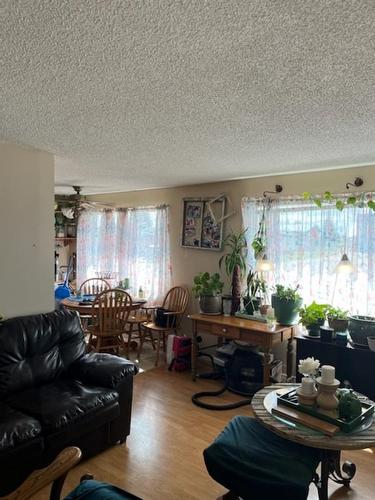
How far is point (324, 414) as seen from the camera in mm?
1939

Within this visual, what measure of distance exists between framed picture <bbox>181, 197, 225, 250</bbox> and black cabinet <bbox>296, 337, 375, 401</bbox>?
1703 millimetres

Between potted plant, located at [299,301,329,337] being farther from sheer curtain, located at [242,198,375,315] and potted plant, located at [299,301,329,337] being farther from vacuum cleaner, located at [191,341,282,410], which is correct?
vacuum cleaner, located at [191,341,282,410]

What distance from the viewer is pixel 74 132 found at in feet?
8.24

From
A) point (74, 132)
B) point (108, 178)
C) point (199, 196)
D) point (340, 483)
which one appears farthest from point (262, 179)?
point (340, 483)

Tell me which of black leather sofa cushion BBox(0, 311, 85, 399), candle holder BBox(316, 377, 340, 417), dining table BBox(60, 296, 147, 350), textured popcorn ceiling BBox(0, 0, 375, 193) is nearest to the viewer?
textured popcorn ceiling BBox(0, 0, 375, 193)

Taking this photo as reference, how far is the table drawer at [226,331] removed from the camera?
11.6 ft

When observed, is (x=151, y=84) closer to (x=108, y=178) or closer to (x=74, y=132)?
(x=74, y=132)

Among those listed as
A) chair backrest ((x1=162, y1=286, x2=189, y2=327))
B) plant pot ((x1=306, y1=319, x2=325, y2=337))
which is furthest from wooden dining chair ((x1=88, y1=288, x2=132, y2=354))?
plant pot ((x1=306, y1=319, x2=325, y2=337))

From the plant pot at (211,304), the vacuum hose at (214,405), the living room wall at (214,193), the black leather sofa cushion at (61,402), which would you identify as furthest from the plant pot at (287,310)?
the black leather sofa cushion at (61,402)

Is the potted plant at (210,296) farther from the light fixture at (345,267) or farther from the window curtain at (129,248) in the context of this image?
the light fixture at (345,267)

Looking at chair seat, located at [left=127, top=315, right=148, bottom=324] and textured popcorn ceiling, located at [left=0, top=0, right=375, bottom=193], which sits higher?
textured popcorn ceiling, located at [left=0, top=0, right=375, bottom=193]

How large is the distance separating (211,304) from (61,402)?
2.05m

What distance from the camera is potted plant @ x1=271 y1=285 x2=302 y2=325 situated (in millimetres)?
3520

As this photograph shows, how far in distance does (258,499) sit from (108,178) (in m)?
3.74
